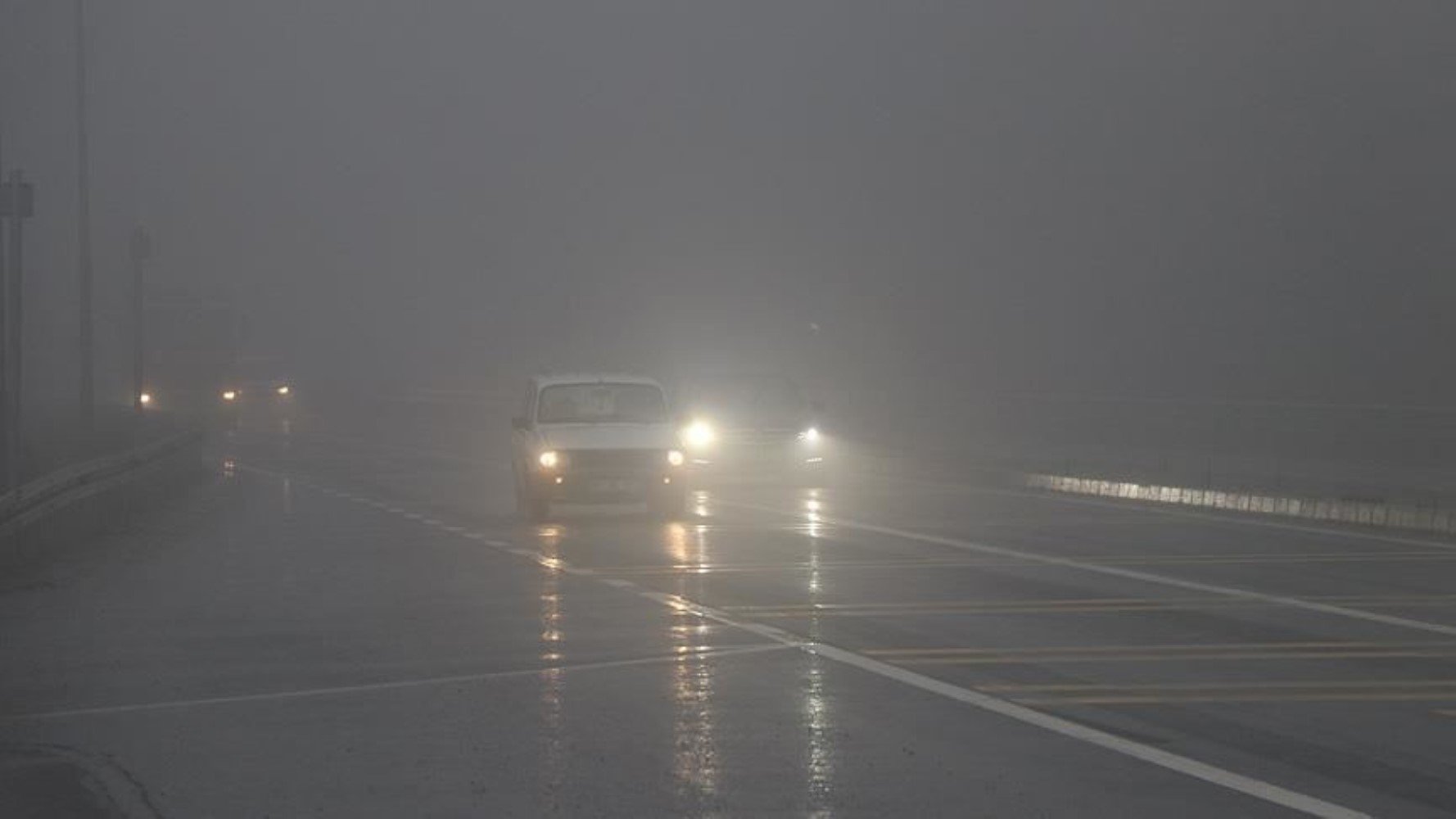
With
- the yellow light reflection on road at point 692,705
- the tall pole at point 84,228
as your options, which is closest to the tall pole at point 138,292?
the tall pole at point 84,228

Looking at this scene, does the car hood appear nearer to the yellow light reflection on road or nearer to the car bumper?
the car bumper

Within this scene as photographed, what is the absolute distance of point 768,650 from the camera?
14555 mm

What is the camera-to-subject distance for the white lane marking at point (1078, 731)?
9.19 metres

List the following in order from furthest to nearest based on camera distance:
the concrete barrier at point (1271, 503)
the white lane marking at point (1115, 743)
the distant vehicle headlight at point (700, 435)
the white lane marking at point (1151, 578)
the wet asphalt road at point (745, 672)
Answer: the distant vehicle headlight at point (700, 435) → the concrete barrier at point (1271, 503) → the white lane marking at point (1151, 578) → the wet asphalt road at point (745, 672) → the white lane marking at point (1115, 743)

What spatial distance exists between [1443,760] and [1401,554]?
43.0 feet

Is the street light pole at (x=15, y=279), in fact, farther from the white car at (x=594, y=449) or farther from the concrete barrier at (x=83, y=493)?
the white car at (x=594, y=449)

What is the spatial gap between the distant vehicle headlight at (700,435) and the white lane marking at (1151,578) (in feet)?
27.3

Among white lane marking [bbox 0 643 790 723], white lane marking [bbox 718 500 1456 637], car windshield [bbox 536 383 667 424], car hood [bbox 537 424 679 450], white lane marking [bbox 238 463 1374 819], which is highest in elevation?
car windshield [bbox 536 383 667 424]

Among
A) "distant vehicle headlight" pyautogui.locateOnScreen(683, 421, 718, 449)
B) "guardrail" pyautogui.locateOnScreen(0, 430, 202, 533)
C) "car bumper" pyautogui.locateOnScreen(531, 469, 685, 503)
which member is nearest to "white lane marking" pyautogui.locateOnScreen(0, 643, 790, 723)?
"guardrail" pyautogui.locateOnScreen(0, 430, 202, 533)

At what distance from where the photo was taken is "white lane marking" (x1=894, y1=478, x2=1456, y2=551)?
989 inches

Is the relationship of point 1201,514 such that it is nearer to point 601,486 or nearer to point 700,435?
point 601,486

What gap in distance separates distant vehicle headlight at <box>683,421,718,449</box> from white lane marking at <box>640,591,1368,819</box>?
20247mm

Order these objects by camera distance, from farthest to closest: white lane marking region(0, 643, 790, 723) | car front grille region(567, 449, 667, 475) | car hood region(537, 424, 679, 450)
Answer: car hood region(537, 424, 679, 450) → car front grille region(567, 449, 667, 475) → white lane marking region(0, 643, 790, 723)

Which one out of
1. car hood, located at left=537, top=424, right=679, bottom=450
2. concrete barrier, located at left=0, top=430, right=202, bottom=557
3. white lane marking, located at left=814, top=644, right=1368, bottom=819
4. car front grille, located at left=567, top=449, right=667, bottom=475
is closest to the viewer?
white lane marking, located at left=814, top=644, right=1368, bottom=819
